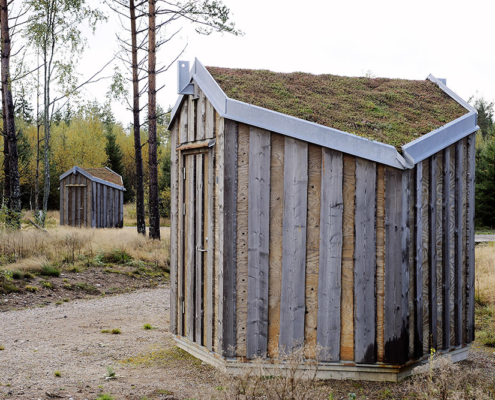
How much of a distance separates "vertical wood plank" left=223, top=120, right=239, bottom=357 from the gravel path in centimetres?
53

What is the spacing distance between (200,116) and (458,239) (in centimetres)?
310

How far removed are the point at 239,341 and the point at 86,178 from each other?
559 inches

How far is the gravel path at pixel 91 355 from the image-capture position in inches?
175

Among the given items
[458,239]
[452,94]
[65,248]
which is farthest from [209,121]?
[65,248]

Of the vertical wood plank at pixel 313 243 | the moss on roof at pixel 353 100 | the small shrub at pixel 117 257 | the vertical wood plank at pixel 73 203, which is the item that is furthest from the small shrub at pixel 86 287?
the vertical wood plank at pixel 73 203

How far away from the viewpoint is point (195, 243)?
5441 millimetres

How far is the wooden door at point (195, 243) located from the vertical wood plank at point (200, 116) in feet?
0.64

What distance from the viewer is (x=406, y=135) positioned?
4992 millimetres

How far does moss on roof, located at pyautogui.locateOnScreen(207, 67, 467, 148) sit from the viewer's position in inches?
198

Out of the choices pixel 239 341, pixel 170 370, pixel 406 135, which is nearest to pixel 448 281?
pixel 406 135

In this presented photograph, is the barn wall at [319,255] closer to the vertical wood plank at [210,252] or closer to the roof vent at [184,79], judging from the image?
the vertical wood plank at [210,252]

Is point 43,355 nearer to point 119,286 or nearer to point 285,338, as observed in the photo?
point 285,338

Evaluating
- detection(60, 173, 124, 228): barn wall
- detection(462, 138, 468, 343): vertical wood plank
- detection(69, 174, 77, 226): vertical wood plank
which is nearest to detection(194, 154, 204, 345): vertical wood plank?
detection(462, 138, 468, 343): vertical wood plank

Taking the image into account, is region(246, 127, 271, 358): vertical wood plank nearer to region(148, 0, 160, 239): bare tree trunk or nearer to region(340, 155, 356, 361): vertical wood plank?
region(340, 155, 356, 361): vertical wood plank
